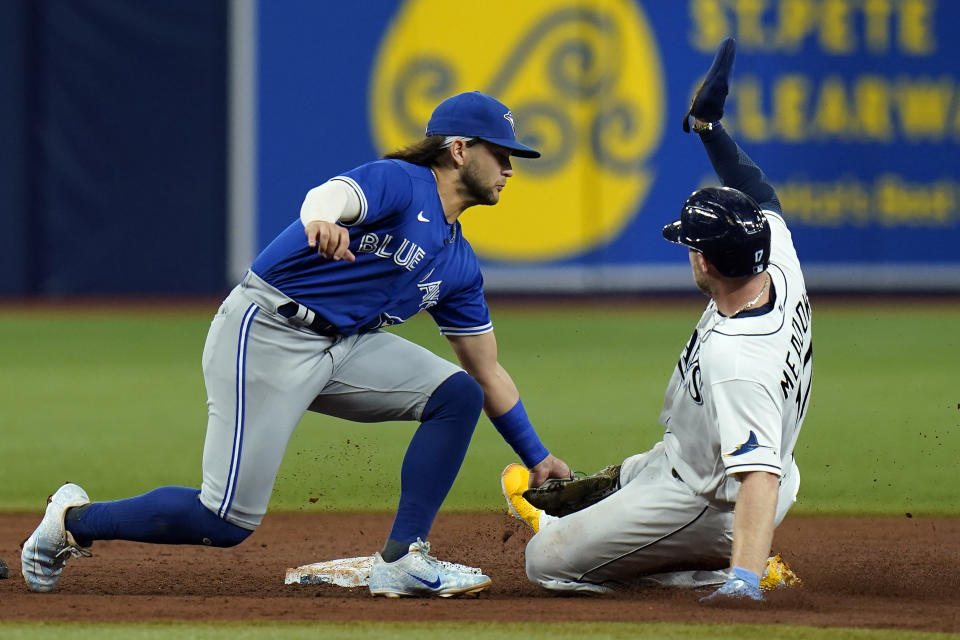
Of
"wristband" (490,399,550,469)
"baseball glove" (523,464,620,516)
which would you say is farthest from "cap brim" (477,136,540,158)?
"baseball glove" (523,464,620,516)

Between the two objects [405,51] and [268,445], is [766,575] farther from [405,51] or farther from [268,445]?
[405,51]

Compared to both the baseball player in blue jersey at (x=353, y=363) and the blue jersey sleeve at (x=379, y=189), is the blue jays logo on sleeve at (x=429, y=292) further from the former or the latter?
the blue jersey sleeve at (x=379, y=189)

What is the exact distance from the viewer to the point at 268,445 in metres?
4.07

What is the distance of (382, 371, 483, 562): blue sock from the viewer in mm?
4199

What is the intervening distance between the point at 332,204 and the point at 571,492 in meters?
1.31

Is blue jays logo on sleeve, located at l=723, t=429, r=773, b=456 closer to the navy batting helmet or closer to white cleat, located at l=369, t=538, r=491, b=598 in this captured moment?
the navy batting helmet

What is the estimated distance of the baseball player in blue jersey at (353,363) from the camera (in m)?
4.07

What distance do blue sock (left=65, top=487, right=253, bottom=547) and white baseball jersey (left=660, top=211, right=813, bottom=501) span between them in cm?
137

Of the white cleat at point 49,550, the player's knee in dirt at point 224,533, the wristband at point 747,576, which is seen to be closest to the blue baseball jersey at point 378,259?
the player's knee in dirt at point 224,533

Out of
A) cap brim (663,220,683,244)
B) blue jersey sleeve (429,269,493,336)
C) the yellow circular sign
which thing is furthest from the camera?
the yellow circular sign

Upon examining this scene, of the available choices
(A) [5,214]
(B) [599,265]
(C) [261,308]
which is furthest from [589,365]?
(A) [5,214]

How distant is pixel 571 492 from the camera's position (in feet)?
14.9

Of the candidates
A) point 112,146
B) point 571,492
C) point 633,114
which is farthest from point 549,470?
point 112,146

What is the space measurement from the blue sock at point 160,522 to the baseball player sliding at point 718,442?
0.99 m
